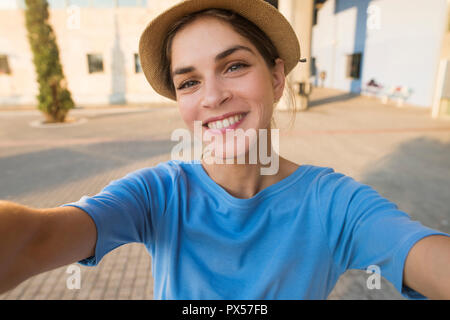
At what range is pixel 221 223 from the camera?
1114 millimetres

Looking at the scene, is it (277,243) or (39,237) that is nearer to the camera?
(39,237)

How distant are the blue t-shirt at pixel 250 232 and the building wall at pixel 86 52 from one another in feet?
52.1

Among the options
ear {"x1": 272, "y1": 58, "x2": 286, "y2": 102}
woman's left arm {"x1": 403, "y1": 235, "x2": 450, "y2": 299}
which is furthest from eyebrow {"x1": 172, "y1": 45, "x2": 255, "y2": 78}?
woman's left arm {"x1": 403, "y1": 235, "x2": 450, "y2": 299}

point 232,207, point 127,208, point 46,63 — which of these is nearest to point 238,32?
point 232,207

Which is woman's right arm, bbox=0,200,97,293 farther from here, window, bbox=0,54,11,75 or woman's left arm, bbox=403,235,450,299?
window, bbox=0,54,11,75

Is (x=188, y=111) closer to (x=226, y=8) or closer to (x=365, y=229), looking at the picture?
(x=226, y=8)

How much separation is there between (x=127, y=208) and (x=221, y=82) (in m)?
0.56

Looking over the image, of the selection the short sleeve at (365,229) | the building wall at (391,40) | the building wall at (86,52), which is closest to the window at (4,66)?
the building wall at (86,52)

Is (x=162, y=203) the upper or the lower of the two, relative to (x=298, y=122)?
upper

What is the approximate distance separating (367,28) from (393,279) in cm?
1951

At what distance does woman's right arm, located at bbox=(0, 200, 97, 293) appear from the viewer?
28.1 inches

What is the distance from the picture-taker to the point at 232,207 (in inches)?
44.2
